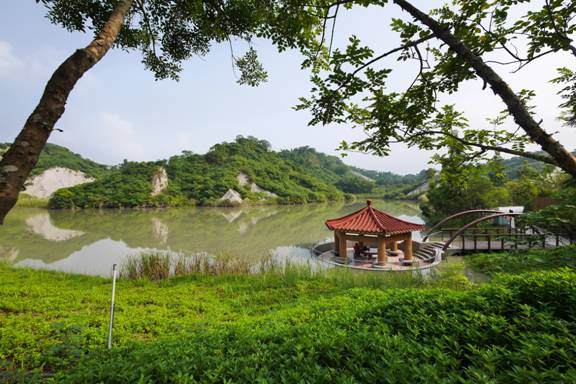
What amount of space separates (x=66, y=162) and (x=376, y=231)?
5589cm

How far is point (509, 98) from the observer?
4.58 ft

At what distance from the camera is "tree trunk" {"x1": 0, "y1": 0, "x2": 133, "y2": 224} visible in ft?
4.27

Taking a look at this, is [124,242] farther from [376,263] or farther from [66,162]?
[66,162]

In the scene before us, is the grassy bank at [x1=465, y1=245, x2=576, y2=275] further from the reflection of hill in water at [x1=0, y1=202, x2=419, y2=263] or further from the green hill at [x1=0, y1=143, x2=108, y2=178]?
the green hill at [x1=0, y1=143, x2=108, y2=178]

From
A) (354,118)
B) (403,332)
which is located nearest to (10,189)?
(354,118)

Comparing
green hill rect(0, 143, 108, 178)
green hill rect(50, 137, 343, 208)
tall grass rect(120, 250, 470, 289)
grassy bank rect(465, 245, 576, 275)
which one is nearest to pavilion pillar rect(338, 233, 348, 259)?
tall grass rect(120, 250, 470, 289)

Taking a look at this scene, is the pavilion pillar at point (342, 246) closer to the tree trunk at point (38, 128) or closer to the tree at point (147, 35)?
the tree at point (147, 35)

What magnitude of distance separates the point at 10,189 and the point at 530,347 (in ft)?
8.17

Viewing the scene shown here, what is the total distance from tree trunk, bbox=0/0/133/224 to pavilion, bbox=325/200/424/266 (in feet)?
30.1

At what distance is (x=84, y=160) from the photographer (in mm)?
53781

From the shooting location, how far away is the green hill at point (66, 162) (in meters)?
43.5

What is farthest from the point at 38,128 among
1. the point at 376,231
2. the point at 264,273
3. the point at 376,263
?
the point at 376,263

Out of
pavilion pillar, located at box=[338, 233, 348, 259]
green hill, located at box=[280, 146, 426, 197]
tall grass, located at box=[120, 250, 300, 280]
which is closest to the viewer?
tall grass, located at box=[120, 250, 300, 280]

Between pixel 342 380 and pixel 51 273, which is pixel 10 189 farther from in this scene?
pixel 51 273
